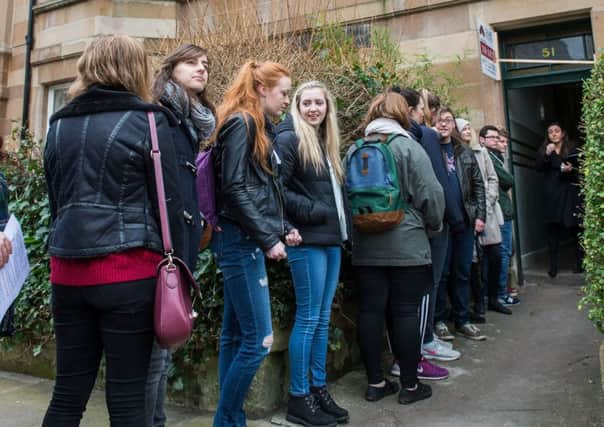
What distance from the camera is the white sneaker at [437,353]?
14.3 feet

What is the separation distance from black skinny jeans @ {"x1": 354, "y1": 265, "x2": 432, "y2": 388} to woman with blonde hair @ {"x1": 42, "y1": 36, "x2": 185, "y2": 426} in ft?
5.85

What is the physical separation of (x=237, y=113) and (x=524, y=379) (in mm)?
2789

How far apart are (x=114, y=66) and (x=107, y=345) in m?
1.05

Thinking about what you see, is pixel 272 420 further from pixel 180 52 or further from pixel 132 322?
pixel 180 52

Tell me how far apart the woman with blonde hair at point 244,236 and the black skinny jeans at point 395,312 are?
2.86 ft

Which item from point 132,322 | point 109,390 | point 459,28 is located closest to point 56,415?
point 109,390

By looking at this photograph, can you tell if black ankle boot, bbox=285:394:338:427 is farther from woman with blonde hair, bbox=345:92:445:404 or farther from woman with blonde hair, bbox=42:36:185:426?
woman with blonde hair, bbox=42:36:185:426

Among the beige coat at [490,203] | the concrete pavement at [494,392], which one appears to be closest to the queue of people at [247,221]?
the concrete pavement at [494,392]

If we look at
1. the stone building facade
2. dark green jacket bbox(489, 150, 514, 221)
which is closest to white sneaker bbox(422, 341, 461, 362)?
dark green jacket bbox(489, 150, 514, 221)

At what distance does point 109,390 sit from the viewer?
1986 millimetres

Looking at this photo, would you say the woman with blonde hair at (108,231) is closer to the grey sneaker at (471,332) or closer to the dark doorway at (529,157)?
the grey sneaker at (471,332)

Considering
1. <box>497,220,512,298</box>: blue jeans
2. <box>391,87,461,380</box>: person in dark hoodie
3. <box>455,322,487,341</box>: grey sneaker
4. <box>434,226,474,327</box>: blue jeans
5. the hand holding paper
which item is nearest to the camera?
the hand holding paper

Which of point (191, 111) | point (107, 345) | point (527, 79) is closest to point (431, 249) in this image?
point (191, 111)

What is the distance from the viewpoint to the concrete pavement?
3.28 metres
